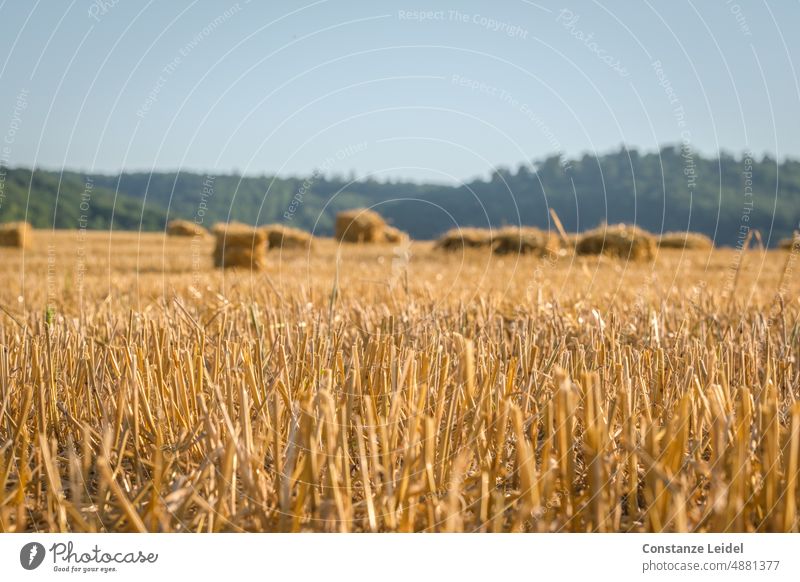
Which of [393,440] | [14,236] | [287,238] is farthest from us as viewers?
[14,236]

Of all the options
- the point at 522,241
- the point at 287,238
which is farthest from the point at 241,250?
the point at 522,241

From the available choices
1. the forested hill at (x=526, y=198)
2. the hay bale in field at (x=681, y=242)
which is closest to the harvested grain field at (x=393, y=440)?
the hay bale in field at (x=681, y=242)

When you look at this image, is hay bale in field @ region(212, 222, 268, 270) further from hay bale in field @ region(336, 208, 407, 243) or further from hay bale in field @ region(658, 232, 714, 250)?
hay bale in field @ region(658, 232, 714, 250)

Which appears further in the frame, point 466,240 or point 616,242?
point 466,240

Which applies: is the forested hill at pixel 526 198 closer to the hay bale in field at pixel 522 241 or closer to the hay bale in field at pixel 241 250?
the hay bale in field at pixel 522 241

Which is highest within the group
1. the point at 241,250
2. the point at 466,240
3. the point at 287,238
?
the point at 466,240

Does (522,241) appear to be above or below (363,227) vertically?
below
